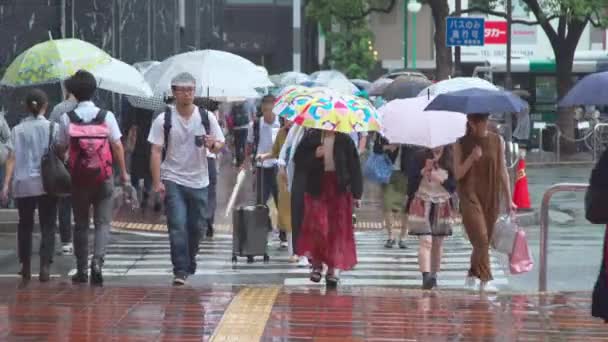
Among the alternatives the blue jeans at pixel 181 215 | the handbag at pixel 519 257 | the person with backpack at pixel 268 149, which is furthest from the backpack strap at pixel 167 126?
the person with backpack at pixel 268 149

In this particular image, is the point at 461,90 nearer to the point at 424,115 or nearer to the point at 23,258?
the point at 424,115

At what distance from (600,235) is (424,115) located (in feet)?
21.6

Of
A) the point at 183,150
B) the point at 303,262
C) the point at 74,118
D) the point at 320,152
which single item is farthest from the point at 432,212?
the point at 74,118

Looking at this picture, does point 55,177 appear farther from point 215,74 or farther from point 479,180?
point 215,74

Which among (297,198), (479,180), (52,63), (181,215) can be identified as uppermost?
(52,63)

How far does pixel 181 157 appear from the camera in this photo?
11961mm

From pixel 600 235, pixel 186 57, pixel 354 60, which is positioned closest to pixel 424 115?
pixel 186 57

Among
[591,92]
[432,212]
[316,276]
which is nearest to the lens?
[591,92]

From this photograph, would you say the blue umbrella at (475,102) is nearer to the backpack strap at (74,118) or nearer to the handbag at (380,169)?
the backpack strap at (74,118)

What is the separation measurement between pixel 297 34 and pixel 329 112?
56858 millimetres

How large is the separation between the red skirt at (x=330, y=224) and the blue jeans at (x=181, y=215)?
3.00ft

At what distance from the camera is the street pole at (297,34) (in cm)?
6774

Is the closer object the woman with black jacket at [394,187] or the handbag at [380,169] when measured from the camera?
the woman with black jacket at [394,187]

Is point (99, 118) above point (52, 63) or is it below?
below
